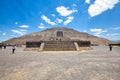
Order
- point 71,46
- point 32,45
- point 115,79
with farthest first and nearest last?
point 32,45, point 71,46, point 115,79

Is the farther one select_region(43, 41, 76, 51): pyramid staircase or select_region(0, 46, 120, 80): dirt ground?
select_region(43, 41, 76, 51): pyramid staircase

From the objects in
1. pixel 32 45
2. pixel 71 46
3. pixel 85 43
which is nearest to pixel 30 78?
pixel 71 46

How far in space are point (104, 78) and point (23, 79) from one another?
3.81m

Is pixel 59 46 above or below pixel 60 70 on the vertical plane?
above

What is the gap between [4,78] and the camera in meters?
6.24

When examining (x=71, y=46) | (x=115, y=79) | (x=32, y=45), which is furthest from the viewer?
(x=32, y=45)

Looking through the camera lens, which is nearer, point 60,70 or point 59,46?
point 60,70

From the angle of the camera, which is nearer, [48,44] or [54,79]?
[54,79]

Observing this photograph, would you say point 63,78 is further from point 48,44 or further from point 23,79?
point 48,44

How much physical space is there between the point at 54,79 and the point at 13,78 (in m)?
1.99

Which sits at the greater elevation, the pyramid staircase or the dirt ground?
the pyramid staircase

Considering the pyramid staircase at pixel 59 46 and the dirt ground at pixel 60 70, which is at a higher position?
the pyramid staircase at pixel 59 46

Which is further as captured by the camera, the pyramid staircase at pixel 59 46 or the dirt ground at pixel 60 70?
the pyramid staircase at pixel 59 46

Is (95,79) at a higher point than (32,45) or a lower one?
lower
